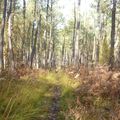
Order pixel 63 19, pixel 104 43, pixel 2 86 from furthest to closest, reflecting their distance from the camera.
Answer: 1. pixel 63 19
2. pixel 104 43
3. pixel 2 86

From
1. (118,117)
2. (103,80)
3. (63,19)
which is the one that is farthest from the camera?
(63,19)

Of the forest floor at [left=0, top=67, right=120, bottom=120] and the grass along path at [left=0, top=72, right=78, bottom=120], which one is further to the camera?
the forest floor at [left=0, top=67, right=120, bottom=120]

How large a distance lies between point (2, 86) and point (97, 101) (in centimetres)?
452

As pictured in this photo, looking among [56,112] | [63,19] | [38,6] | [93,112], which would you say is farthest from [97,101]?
[63,19]

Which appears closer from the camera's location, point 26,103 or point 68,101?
point 26,103

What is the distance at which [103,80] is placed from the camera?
10.5 metres

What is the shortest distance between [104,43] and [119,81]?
24.3 m

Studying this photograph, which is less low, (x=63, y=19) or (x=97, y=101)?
(x=63, y=19)

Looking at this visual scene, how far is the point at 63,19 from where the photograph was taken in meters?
57.9

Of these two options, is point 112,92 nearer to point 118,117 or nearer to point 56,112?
point 56,112

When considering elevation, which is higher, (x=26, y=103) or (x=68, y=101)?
(x=26, y=103)

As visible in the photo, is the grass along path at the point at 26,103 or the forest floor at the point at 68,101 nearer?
the grass along path at the point at 26,103

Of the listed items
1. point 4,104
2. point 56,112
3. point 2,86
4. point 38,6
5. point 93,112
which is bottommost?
point 56,112

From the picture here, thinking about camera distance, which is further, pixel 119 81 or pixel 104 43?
pixel 104 43
